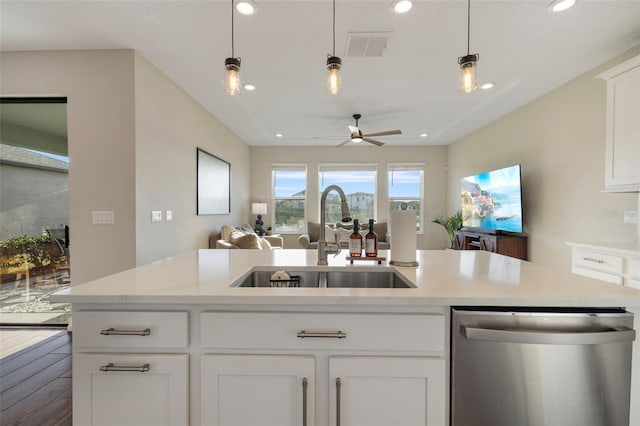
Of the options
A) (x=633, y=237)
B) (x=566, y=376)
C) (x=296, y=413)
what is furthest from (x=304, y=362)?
(x=633, y=237)

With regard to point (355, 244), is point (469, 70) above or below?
above

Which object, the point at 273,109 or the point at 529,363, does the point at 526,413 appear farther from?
the point at 273,109

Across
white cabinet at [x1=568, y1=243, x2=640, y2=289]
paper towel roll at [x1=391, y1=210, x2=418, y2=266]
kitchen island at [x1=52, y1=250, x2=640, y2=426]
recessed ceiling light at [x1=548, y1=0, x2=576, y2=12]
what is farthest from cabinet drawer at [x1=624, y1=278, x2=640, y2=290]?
recessed ceiling light at [x1=548, y1=0, x2=576, y2=12]

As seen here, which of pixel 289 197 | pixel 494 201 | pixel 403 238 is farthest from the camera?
pixel 289 197

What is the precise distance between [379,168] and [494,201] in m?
2.75

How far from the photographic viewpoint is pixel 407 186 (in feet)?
21.9

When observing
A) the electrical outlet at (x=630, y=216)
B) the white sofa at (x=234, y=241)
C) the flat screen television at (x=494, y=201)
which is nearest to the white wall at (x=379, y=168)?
the flat screen television at (x=494, y=201)

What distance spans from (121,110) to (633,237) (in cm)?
474

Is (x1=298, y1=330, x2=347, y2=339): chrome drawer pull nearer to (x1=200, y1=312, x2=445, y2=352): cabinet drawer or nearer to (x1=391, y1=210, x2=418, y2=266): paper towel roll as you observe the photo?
(x1=200, y1=312, x2=445, y2=352): cabinet drawer

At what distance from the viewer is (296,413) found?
3.18ft

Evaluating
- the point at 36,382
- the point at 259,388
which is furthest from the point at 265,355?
the point at 36,382

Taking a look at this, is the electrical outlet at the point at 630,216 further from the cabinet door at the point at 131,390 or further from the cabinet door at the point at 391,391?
the cabinet door at the point at 131,390

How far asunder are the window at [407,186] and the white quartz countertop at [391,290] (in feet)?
17.3

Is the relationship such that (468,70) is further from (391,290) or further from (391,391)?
(391,391)
